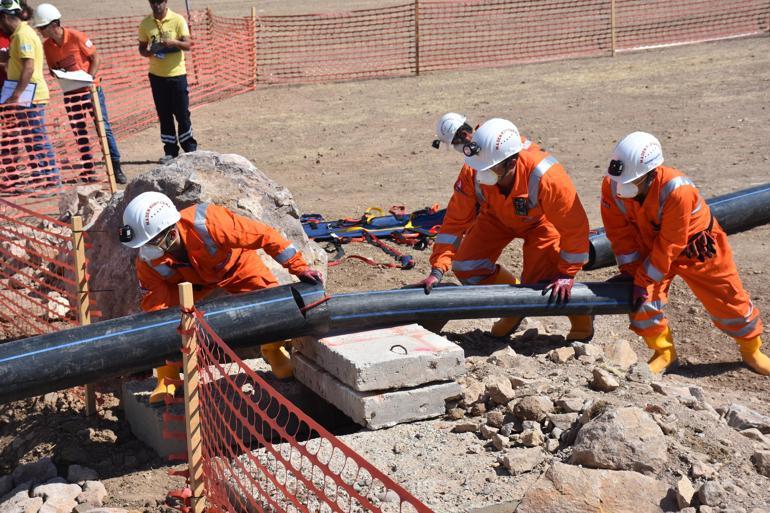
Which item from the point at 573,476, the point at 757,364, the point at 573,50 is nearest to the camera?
the point at 573,476

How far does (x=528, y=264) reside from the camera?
6.97 metres

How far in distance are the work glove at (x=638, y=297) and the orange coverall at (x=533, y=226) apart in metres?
0.49

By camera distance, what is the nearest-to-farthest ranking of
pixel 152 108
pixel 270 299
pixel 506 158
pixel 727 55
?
pixel 270 299 < pixel 506 158 < pixel 152 108 < pixel 727 55

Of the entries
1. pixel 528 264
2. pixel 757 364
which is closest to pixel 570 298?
pixel 528 264

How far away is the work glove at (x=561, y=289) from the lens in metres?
6.41

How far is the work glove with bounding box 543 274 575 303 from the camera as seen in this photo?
6.41 meters

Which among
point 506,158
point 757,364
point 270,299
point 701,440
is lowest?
point 757,364

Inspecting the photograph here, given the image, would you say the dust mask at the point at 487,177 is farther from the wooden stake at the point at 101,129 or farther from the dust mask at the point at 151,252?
the wooden stake at the point at 101,129

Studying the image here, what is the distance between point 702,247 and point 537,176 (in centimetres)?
121

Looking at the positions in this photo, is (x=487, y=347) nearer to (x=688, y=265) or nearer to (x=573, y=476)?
(x=688, y=265)

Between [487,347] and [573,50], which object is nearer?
[487,347]

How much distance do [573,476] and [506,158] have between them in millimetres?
2504

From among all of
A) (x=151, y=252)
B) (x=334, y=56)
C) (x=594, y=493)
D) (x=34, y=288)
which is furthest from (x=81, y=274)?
(x=334, y=56)

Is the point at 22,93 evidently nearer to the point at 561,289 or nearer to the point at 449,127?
the point at 449,127
